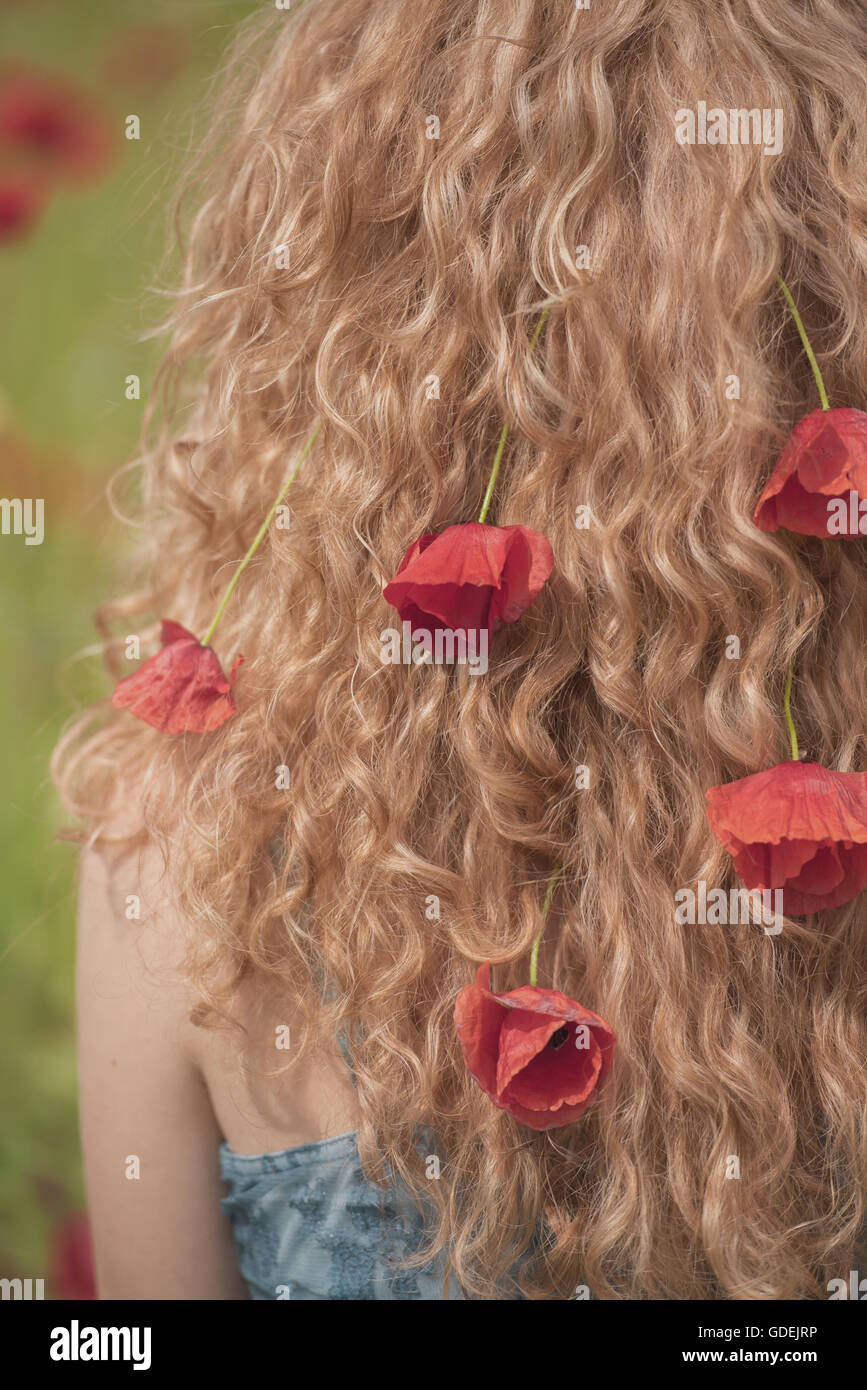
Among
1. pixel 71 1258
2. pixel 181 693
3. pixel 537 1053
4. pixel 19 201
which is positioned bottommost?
pixel 71 1258

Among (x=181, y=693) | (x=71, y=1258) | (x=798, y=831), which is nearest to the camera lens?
(x=798, y=831)

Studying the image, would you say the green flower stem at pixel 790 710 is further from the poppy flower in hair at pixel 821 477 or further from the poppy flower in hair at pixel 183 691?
the poppy flower in hair at pixel 183 691

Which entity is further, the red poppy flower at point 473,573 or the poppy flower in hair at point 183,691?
the poppy flower in hair at point 183,691

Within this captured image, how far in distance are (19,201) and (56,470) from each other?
397 millimetres

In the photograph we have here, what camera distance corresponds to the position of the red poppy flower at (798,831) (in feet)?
2.01

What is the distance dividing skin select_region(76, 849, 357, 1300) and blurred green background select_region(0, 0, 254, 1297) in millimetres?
555

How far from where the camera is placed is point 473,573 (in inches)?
24.7

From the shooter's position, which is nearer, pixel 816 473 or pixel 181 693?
pixel 816 473

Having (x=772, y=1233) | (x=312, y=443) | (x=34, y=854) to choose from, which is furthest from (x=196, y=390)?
(x=772, y=1233)

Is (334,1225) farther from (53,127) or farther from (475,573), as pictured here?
(53,127)

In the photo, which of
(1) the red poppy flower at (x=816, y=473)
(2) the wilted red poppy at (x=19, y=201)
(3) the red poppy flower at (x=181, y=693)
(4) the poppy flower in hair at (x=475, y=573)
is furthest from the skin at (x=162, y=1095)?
(2) the wilted red poppy at (x=19, y=201)

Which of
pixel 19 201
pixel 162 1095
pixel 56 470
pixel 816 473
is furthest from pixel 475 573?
pixel 19 201

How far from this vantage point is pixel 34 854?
137 centimetres
